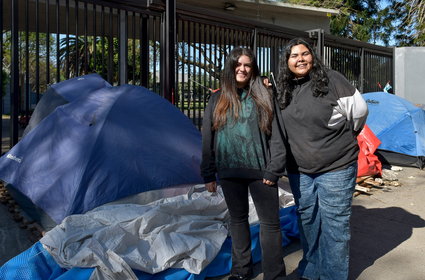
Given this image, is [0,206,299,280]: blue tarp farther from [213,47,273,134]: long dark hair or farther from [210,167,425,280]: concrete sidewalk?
[213,47,273,134]: long dark hair

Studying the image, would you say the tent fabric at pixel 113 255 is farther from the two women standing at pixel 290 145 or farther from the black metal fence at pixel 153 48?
the black metal fence at pixel 153 48

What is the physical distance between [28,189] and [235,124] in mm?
2156

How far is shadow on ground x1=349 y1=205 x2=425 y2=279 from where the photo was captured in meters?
3.44

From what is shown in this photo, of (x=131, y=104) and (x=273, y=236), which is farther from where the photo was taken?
(x=131, y=104)

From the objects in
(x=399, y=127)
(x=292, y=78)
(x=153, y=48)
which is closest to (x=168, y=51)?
(x=153, y=48)

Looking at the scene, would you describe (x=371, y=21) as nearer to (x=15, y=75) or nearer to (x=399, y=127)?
(x=399, y=127)

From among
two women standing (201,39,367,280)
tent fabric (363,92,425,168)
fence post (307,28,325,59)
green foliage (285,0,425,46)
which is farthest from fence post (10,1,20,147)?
green foliage (285,0,425,46)

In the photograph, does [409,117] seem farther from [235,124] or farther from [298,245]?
[235,124]

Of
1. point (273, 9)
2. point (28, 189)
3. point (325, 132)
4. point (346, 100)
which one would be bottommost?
point (28, 189)

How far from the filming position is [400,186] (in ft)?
20.0

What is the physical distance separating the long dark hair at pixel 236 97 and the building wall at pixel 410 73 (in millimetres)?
11602

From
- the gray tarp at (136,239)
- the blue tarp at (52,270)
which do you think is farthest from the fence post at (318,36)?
the blue tarp at (52,270)

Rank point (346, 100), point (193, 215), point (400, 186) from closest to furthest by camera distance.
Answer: point (346, 100) → point (193, 215) → point (400, 186)

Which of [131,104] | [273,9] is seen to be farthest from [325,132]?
[273,9]
